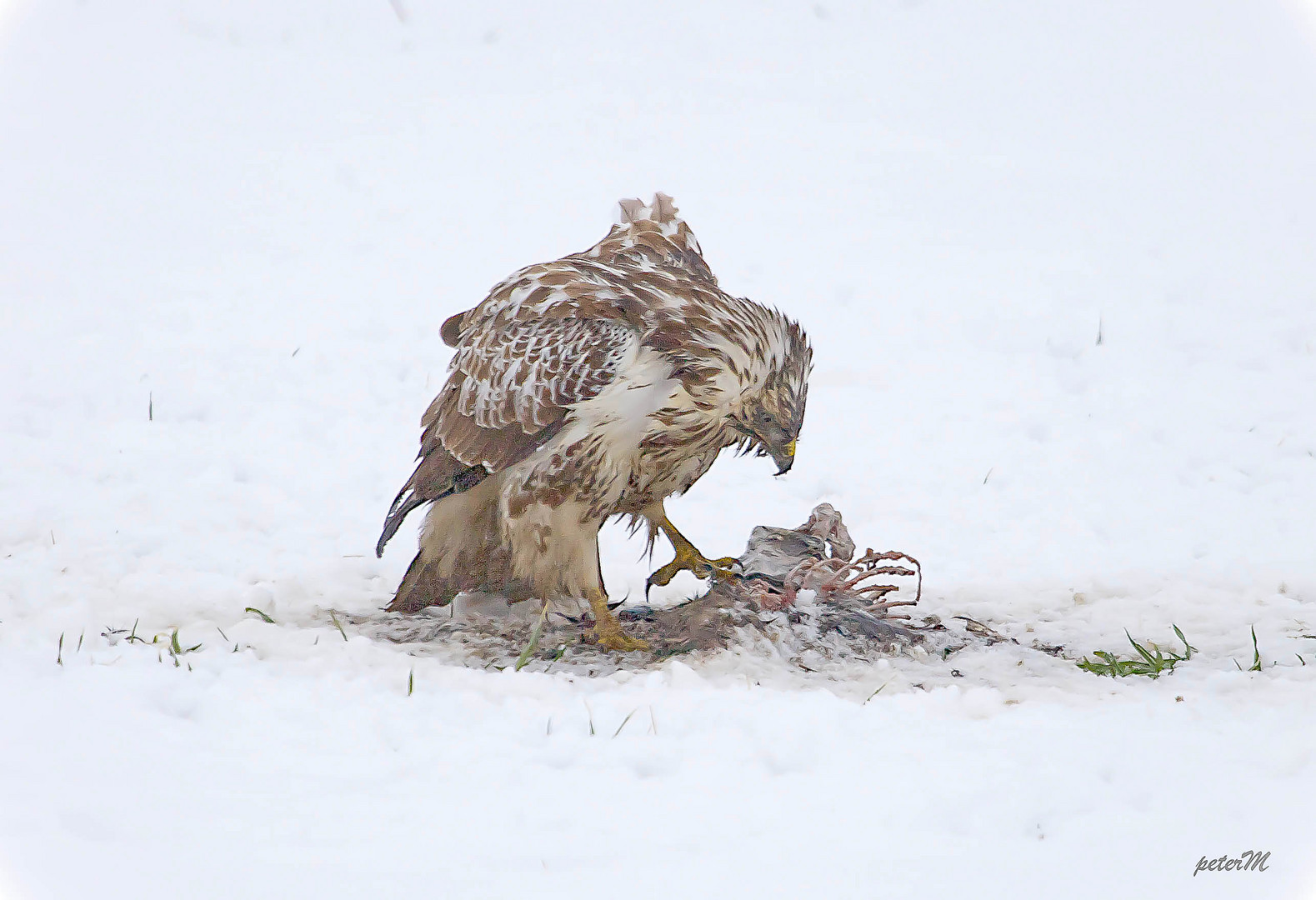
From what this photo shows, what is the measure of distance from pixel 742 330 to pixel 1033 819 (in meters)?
1.98

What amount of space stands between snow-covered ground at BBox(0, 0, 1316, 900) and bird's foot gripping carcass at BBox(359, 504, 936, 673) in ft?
0.75

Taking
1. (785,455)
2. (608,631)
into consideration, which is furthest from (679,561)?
(785,455)

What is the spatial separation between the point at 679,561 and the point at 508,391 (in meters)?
1.07

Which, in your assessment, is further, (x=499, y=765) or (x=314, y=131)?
(x=314, y=131)

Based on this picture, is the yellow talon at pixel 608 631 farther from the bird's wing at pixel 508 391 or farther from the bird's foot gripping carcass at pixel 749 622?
the bird's wing at pixel 508 391

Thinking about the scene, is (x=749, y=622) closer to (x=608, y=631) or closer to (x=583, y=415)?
(x=608, y=631)

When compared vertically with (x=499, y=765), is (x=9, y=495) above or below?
above

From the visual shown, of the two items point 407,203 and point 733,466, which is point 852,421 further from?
point 407,203

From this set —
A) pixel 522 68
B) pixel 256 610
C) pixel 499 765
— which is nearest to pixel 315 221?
pixel 522 68

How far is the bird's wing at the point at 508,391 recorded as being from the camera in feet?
14.2

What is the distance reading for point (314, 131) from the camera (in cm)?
1082

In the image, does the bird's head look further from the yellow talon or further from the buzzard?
the yellow talon

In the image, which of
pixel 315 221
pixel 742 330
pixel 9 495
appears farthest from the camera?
pixel 315 221

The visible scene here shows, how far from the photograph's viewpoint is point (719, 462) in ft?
23.7
